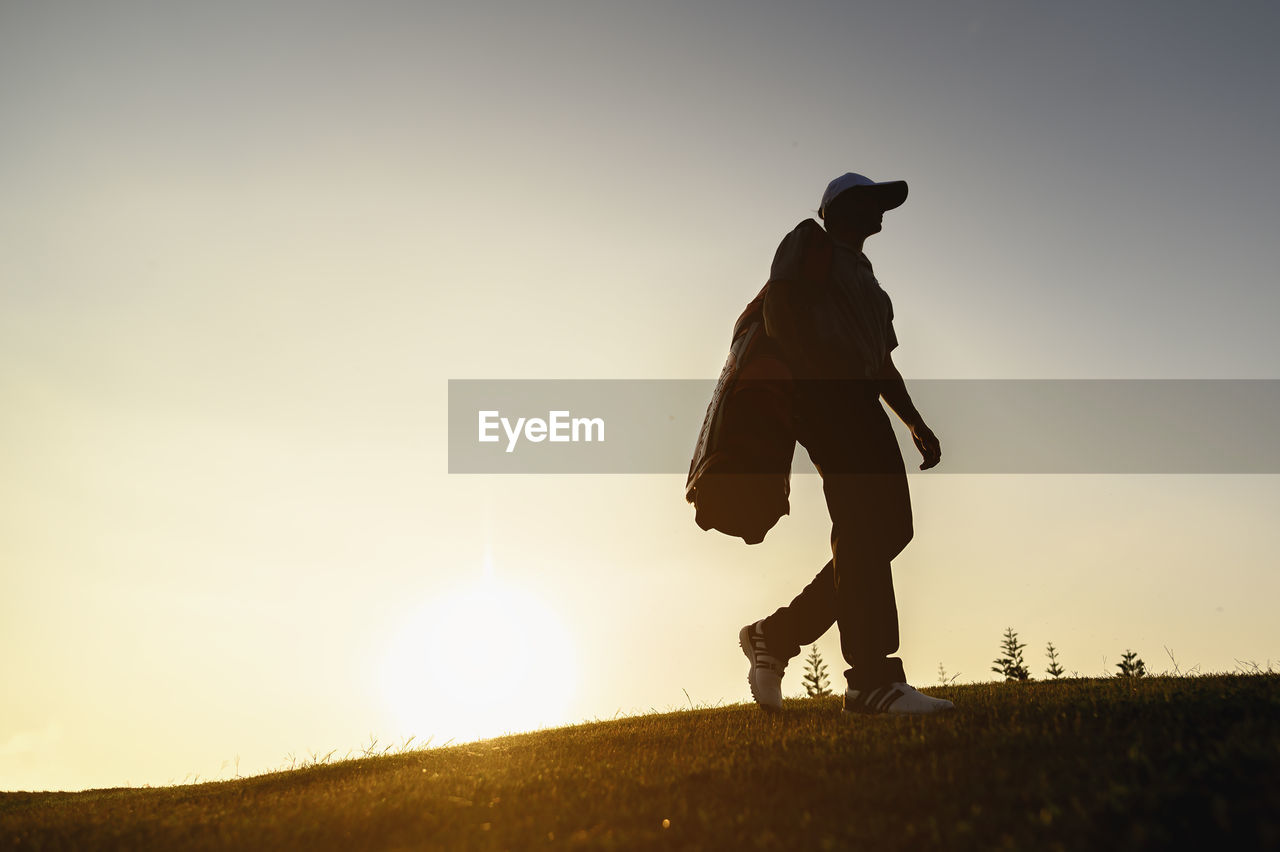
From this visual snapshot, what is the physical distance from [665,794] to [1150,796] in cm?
181

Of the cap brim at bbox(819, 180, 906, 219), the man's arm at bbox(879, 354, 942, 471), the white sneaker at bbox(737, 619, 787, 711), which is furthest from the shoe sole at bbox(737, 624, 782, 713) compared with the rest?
the cap brim at bbox(819, 180, 906, 219)

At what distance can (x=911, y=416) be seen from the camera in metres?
6.15

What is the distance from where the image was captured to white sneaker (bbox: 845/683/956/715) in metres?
5.02

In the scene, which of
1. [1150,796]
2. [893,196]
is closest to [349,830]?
[1150,796]

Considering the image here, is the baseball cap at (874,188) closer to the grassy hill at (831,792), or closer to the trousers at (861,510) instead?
the trousers at (861,510)

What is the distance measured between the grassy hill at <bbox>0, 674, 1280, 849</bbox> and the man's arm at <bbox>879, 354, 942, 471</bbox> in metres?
1.70

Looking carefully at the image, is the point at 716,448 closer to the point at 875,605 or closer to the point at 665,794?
the point at 875,605

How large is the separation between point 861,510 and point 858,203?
7.18ft

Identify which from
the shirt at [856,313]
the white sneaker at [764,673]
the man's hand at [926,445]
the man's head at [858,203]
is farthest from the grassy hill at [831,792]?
the man's head at [858,203]

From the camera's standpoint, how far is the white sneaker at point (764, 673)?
6.02 metres

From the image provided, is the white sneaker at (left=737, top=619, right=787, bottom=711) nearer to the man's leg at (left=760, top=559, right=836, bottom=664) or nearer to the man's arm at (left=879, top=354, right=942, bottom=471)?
the man's leg at (left=760, top=559, right=836, bottom=664)

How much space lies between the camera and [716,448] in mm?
5566

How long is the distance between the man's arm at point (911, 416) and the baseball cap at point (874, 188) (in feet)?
3.57

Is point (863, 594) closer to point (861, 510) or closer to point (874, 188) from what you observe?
point (861, 510)
